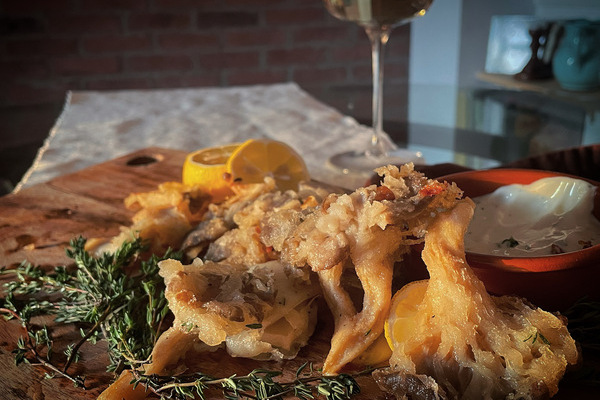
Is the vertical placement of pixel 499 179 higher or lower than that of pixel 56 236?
higher

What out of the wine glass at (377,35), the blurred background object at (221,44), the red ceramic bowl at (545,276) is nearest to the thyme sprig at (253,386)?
the red ceramic bowl at (545,276)

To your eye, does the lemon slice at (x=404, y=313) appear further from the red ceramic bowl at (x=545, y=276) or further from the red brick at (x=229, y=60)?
the red brick at (x=229, y=60)

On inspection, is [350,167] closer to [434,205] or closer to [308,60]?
[434,205]

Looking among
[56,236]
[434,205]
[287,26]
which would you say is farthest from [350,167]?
[287,26]

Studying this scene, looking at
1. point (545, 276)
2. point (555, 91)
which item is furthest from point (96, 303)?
point (555, 91)

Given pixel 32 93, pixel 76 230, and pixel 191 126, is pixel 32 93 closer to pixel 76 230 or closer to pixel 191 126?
pixel 191 126
